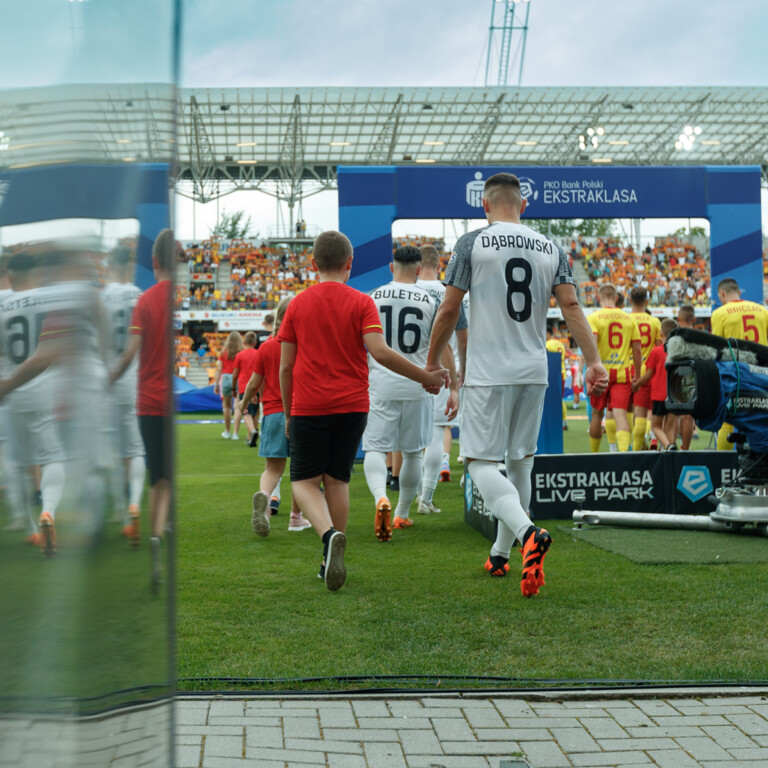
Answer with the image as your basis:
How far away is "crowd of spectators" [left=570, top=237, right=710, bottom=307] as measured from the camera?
113ft

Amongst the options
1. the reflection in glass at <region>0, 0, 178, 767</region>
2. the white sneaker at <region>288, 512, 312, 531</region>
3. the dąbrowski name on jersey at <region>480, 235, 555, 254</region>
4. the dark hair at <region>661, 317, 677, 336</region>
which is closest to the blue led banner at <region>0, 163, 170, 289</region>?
the reflection in glass at <region>0, 0, 178, 767</region>

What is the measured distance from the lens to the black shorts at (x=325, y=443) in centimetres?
415

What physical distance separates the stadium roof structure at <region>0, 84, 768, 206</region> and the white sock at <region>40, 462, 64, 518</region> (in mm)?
31056

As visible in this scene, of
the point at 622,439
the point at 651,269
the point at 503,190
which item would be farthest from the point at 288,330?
the point at 651,269

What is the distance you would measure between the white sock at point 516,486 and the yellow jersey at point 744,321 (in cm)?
394

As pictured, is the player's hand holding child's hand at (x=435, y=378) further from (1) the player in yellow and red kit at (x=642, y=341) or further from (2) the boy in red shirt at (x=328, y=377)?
(1) the player in yellow and red kit at (x=642, y=341)

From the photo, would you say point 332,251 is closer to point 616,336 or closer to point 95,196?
point 95,196

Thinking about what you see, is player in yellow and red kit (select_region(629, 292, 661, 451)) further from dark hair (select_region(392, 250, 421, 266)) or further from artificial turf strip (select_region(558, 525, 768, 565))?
artificial turf strip (select_region(558, 525, 768, 565))

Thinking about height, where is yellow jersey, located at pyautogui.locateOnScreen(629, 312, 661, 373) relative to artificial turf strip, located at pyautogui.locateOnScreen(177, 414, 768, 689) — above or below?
above

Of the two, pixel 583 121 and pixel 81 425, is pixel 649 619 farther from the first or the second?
pixel 583 121

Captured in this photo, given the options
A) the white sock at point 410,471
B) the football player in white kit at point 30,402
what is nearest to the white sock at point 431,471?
the white sock at point 410,471

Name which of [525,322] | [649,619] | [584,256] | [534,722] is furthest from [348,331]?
[584,256]

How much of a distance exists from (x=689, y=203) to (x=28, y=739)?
A: 1133 centimetres

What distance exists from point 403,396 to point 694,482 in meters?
2.17
